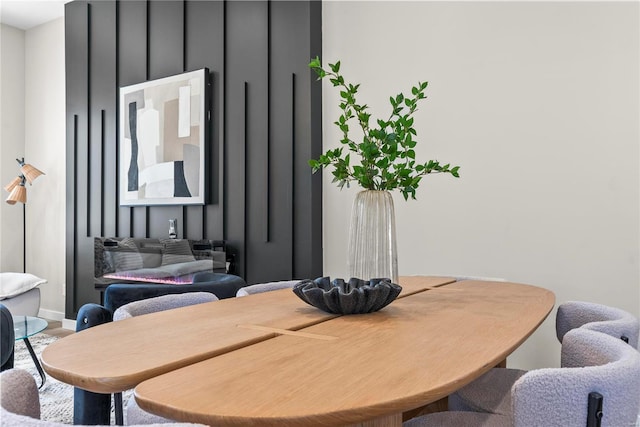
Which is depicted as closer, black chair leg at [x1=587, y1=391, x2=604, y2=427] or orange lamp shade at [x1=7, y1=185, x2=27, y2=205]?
black chair leg at [x1=587, y1=391, x2=604, y2=427]

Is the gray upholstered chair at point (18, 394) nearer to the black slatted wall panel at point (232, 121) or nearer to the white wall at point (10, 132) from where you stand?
the black slatted wall panel at point (232, 121)

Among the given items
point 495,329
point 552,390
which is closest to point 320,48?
point 495,329

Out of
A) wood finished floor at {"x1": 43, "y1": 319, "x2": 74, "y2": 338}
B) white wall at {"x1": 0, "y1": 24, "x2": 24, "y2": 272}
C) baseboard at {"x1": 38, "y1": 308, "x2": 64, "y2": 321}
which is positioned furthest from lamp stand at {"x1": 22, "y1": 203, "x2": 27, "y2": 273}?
wood finished floor at {"x1": 43, "y1": 319, "x2": 74, "y2": 338}

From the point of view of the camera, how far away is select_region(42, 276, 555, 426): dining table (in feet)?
2.32

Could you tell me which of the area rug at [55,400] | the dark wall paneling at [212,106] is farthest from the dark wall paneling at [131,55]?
the area rug at [55,400]

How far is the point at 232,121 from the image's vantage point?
11.9 feet

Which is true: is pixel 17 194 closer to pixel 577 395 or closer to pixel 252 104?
pixel 252 104

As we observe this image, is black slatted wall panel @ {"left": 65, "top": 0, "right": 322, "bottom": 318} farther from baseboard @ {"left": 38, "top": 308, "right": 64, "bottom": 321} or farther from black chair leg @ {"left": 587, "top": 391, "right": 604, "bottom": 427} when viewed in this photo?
black chair leg @ {"left": 587, "top": 391, "right": 604, "bottom": 427}

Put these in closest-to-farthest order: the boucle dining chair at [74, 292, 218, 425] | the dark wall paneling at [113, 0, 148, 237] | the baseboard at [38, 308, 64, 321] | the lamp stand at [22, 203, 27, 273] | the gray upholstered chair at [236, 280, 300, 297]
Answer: the boucle dining chair at [74, 292, 218, 425]
the gray upholstered chair at [236, 280, 300, 297]
the dark wall paneling at [113, 0, 148, 237]
the baseboard at [38, 308, 64, 321]
the lamp stand at [22, 203, 27, 273]

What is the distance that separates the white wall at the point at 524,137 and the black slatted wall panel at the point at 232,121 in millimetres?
386

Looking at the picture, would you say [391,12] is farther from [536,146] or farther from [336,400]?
[336,400]

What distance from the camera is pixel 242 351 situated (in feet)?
3.23

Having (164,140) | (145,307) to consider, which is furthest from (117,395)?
(164,140)

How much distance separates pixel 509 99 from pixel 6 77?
511 cm
